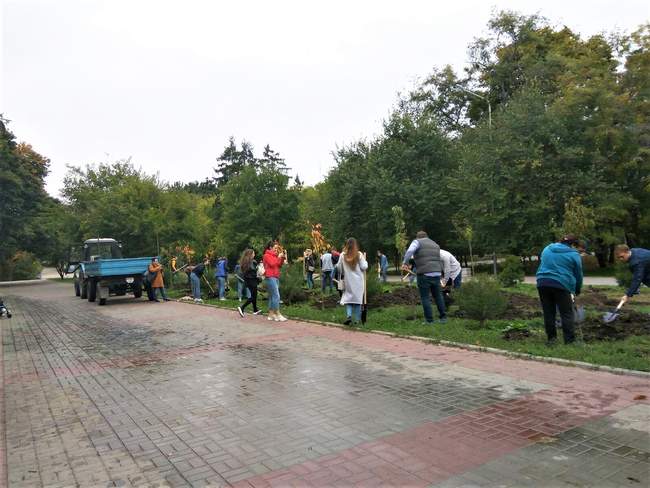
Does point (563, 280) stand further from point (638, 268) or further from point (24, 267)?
point (24, 267)

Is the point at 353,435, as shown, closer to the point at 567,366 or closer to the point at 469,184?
the point at 567,366

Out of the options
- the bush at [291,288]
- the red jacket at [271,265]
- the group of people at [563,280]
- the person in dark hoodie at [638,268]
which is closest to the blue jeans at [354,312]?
the red jacket at [271,265]

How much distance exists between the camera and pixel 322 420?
190 inches

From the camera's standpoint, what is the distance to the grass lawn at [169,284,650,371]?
6527mm

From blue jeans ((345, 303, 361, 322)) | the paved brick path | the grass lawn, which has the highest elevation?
blue jeans ((345, 303, 361, 322))

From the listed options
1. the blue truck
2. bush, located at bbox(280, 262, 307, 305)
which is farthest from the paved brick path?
the blue truck

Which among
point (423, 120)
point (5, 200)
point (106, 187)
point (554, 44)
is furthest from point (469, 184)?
point (5, 200)

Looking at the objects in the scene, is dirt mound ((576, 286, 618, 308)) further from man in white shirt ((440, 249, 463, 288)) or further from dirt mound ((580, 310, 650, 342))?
man in white shirt ((440, 249, 463, 288))

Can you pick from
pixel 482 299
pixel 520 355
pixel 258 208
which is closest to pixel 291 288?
pixel 482 299

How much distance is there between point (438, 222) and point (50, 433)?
1140 inches

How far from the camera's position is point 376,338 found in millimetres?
9055

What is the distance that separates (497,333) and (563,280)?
1714 mm

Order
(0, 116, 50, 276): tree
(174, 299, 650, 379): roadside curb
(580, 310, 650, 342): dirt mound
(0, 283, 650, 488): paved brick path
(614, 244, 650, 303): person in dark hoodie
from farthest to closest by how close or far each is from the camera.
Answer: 1. (0, 116, 50, 276): tree
2. (580, 310, 650, 342): dirt mound
3. (614, 244, 650, 303): person in dark hoodie
4. (174, 299, 650, 379): roadside curb
5. (0, 283, 650, 488): paved brick path

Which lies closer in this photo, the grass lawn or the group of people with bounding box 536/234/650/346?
the grass lawn
